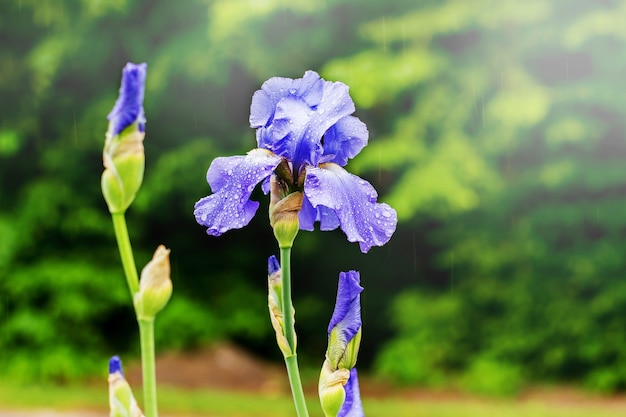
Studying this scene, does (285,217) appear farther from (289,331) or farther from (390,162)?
(390,162)

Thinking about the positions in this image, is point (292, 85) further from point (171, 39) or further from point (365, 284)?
point (365, 284)

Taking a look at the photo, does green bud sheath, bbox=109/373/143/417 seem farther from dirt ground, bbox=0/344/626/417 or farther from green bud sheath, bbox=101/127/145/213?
dirt ground, bbox=0/344/626/417

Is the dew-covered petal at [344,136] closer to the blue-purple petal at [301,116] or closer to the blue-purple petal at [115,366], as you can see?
the blue-purple petal at [301,116]

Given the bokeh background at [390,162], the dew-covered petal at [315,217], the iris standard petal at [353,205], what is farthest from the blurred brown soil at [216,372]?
the iris standard petal at [353,205]

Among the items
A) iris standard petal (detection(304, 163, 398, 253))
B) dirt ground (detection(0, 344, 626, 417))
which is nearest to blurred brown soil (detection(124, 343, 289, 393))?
dirt ground (detection(0, 344, 626, 417))

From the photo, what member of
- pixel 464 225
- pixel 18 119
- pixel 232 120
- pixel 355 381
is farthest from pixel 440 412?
pixel 355 381
